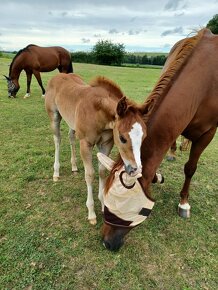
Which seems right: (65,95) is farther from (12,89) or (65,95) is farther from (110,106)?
(12,89)

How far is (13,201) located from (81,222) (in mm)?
900

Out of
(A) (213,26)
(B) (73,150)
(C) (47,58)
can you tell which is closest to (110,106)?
(B) (73,150)

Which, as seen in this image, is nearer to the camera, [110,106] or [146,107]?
[146,107]

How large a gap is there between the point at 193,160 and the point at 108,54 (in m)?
35.0

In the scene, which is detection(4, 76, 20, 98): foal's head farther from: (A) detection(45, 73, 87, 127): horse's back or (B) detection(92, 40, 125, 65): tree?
(B) detection(92, 40, 125, 65): tree

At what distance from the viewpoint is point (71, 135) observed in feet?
12.0

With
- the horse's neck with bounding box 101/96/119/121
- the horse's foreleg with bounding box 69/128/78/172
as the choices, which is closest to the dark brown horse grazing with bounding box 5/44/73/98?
the horse's foreleg with bounding box 69/128/78/172

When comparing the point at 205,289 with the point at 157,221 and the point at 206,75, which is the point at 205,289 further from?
the point at 206,75

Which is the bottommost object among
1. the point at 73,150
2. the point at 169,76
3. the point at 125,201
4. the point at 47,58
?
the point at 73,150

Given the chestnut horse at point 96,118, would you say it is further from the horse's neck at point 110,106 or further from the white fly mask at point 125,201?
the white fly mask at point 125,201

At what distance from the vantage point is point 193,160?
2885 millimetres

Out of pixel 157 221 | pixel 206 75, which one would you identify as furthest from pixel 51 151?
pixel 206 75

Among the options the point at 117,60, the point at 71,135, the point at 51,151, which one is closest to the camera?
the point at 71,135

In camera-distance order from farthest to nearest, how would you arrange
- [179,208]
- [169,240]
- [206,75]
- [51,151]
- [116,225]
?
[51,151]
[179,208]
[169,240]
[206,75]
[116,225]
